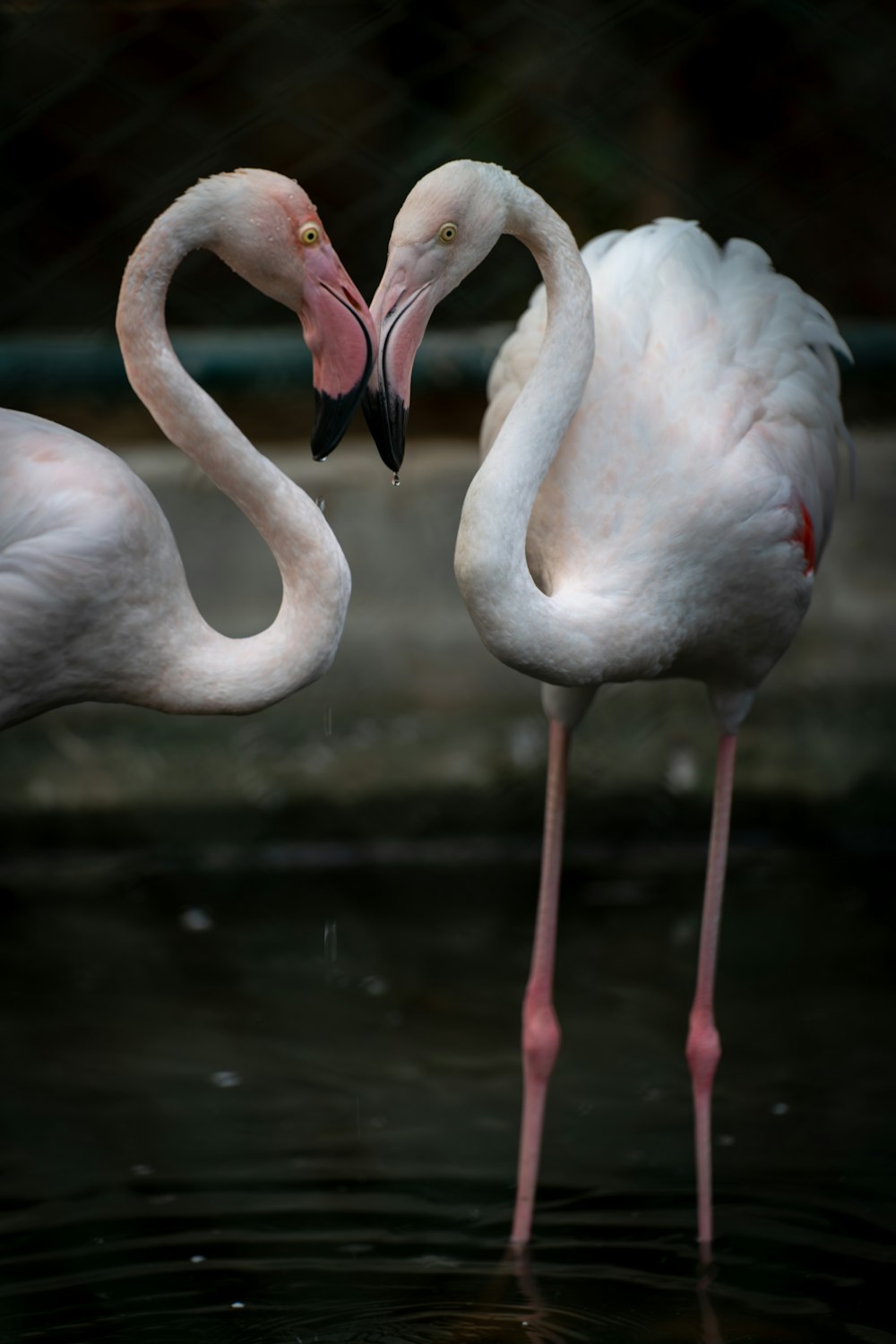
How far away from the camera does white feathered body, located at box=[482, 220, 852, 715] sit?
9.13 ft

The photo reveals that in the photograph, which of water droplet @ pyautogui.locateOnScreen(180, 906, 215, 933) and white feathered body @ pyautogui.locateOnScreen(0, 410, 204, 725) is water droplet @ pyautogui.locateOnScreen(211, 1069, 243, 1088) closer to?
water droplet @ pyautogui.locateOnScreen(180, 906, 215, 933)

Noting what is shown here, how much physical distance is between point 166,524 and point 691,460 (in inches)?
32.5

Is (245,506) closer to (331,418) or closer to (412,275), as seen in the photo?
(331,418)

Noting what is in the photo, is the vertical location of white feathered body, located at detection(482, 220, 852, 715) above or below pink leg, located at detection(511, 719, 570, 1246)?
above

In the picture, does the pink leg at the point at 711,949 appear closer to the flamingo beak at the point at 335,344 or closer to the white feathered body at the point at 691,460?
the white feathered body at the point at 691,460

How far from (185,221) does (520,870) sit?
2.32 metres

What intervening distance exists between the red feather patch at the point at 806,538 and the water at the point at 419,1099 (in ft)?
3.34

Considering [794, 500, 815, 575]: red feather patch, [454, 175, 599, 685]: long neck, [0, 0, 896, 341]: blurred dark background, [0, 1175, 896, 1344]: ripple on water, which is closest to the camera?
[454, 175, 599, 685]: long neck

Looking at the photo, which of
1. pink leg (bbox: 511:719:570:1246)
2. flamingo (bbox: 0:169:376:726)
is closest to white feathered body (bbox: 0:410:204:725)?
flamingo (bbox: 0:169:376:726)

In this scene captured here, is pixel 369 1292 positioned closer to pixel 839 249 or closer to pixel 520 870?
pixel 520 870

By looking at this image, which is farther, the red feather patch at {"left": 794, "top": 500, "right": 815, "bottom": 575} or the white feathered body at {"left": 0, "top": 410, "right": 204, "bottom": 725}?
the red feather patch at {"left": 794, "top": 500, "right": 815, "bottom": 575}

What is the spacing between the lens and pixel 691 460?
2.84 metres

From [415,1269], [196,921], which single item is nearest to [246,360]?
[196,921]

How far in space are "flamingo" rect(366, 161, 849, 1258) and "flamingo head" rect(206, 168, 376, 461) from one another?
37 mm
